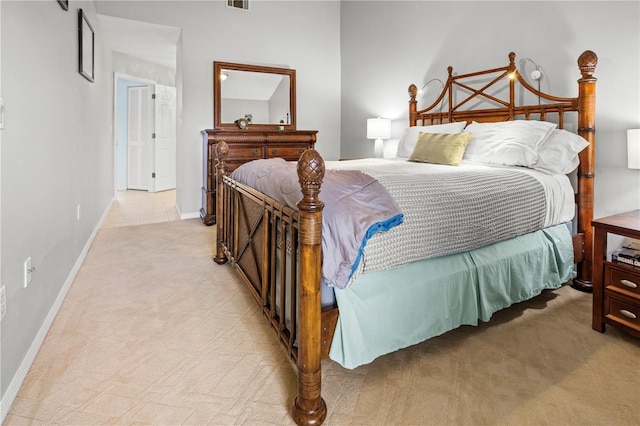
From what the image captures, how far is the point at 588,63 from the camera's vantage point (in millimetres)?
2400

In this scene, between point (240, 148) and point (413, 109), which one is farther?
point (240, 148)

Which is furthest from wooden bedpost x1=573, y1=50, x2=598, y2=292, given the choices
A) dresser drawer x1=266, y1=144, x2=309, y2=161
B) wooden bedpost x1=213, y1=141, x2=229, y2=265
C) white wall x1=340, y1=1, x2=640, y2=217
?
dresser drawer x1=266, y1=144, x2=309, y2=161

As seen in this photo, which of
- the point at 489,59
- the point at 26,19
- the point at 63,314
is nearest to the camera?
the point at 26,19

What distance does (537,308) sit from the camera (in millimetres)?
2256

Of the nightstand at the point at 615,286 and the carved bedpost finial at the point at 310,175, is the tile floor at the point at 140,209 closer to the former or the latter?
the carved bedpost finial at the point at 310,175

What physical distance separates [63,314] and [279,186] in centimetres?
143

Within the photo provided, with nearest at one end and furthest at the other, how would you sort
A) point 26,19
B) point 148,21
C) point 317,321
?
point 317,321 < point 26,19 < point 148,21

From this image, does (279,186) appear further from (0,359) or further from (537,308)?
(537,308)

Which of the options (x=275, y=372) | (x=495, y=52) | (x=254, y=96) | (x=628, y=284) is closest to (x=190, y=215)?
(x=254, y=96)

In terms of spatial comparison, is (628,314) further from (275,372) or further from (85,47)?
(85,47)

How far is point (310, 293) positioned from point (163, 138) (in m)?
7.01

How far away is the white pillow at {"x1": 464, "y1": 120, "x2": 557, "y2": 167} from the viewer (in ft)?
8.38

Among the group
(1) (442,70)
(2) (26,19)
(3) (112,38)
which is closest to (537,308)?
(1) (442,70)

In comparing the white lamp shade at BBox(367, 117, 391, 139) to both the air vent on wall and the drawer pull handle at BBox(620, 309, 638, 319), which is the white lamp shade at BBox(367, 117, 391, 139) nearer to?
the air vent on wall
